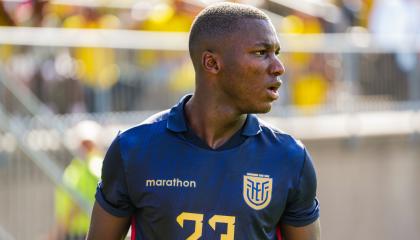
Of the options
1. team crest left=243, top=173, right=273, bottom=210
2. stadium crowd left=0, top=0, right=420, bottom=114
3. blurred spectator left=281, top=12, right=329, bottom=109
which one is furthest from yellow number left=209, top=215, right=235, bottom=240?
blurred spectator left=281, top=12, right=329, bottom=109

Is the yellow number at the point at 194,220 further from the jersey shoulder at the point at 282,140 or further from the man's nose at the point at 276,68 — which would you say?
the man's nose at the point at 276,68

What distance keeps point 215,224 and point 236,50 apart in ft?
2.41

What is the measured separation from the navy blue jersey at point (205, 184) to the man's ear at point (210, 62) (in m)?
0.27

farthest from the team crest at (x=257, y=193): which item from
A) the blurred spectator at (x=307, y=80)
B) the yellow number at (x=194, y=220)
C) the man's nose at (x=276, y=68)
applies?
the blurred spectator at (x=307, y=80)

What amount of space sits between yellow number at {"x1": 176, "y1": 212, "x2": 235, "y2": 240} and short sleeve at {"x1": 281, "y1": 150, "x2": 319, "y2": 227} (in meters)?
0.27

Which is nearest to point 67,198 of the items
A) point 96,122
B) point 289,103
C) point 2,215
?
point 2,215

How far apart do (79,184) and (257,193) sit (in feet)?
15.9

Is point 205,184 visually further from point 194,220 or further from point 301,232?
point 301,232

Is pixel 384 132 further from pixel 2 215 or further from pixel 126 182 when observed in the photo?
pixel 126 182

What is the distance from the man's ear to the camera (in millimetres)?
4703

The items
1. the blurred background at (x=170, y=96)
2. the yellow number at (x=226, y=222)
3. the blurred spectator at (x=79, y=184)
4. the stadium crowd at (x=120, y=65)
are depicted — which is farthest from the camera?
the stadium crowd at (x=120, y=65)

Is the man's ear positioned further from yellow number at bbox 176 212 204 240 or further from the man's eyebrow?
yellow number at bbox 176 212 204 240

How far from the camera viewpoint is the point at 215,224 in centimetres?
459

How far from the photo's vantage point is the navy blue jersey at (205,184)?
15.1 feet
